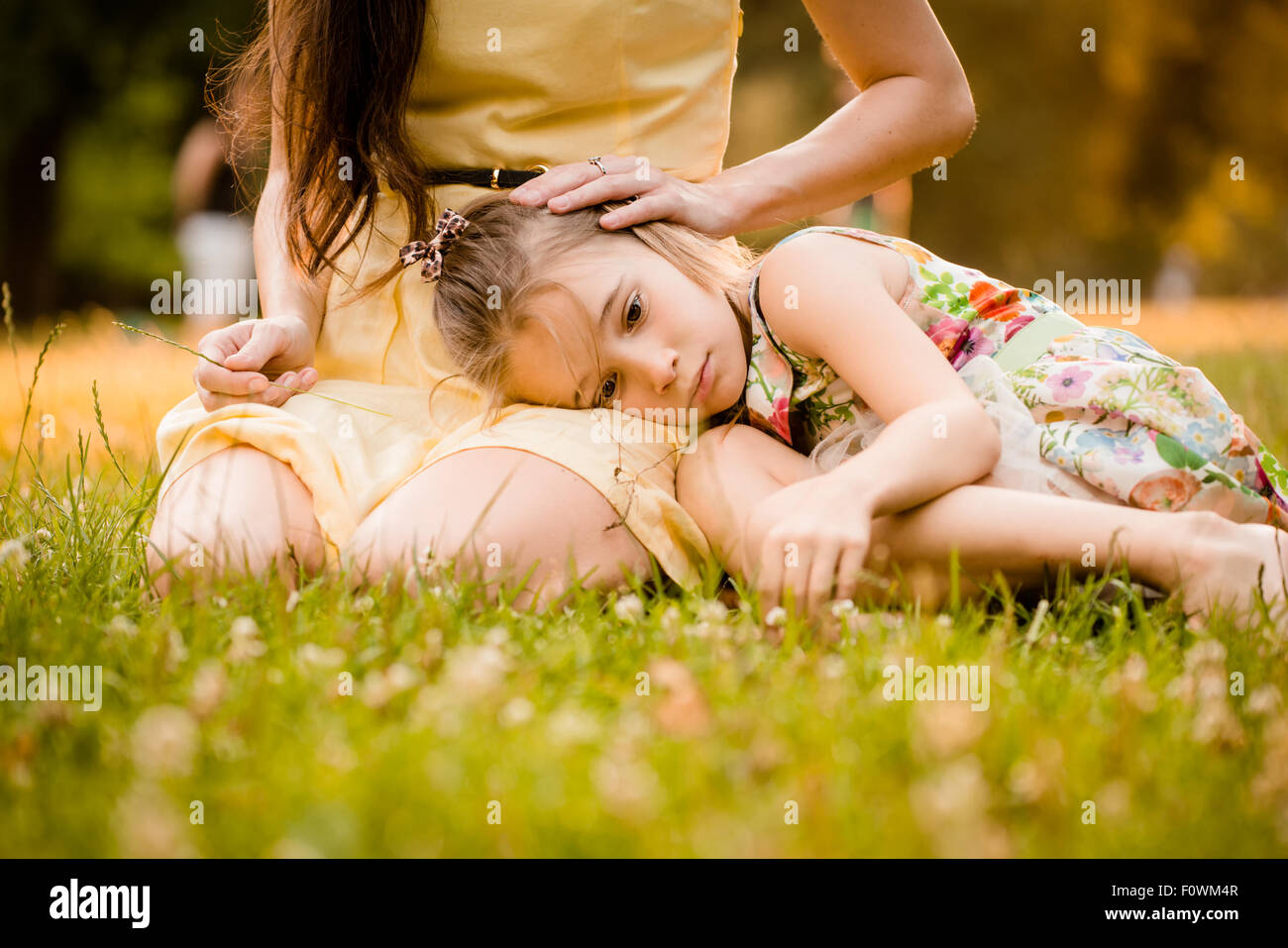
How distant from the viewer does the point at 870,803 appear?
1185 mm

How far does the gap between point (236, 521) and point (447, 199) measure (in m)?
0.89

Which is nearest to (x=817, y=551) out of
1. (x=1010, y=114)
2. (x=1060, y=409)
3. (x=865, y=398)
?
(x=865, y=398)

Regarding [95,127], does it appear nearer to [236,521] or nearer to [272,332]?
[272,332]

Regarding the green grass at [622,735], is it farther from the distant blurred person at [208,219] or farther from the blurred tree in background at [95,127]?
the blurred tree in background at [95,127]

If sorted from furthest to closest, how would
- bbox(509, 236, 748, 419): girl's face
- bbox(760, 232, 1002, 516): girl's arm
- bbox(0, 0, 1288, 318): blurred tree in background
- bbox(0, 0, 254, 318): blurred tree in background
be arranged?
1. bbox(0, 0, 1288, 318): blurred tree in background
2. bbox(0, 0, 254, 318): blurred tree in background
3. bbox(509, 236, 748, 419): girl's face
4. bbox(760, 232, 1002, 516): girl's arm

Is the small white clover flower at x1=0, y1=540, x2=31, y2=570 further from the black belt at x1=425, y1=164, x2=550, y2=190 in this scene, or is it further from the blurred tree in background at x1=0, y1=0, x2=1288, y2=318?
the blurred tree in background at x1=0, y1=0, x2=1288, y2=318

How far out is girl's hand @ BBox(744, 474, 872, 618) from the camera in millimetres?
1760

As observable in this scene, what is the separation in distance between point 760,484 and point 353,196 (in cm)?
113

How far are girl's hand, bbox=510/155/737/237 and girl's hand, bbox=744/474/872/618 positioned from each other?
2.57 feet

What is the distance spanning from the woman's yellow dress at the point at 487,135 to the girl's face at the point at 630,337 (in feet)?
0.32

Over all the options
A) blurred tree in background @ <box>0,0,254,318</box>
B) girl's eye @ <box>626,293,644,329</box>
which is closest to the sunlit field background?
girl's eye @ <box>626,293,644,329</box>
